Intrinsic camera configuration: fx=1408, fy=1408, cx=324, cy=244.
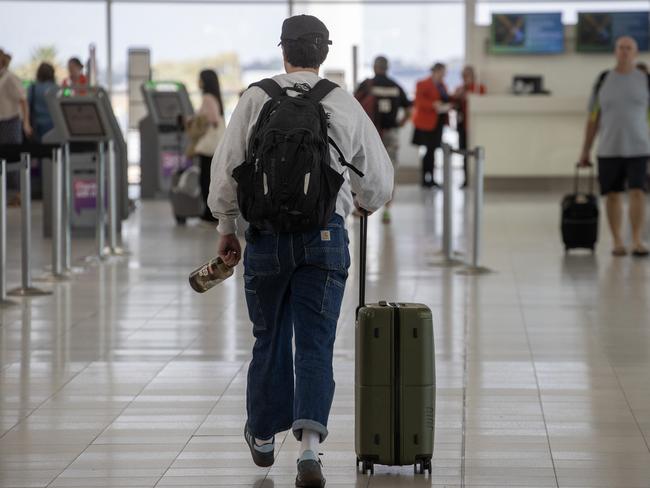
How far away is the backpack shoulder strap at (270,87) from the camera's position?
4.25 m

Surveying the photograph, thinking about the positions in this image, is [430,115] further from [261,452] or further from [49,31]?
[261,452]

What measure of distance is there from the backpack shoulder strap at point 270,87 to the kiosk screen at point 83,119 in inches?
327

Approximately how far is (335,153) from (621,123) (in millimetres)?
6719

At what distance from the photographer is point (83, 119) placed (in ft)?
41.0

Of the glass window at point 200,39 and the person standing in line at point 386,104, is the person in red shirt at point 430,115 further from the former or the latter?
the glass window at point 200,39

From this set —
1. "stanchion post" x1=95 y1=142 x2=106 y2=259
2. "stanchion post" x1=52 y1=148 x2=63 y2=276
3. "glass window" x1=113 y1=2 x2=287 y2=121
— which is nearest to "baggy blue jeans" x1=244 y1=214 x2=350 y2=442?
"stanchion post" x1=52 y1=148 x2=63 y2=276

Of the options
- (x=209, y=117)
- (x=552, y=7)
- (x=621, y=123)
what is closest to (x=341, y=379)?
(x=621, y=123)

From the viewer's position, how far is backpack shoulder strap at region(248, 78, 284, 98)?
13.9 ft

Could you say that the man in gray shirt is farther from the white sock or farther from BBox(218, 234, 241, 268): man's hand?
the white sock

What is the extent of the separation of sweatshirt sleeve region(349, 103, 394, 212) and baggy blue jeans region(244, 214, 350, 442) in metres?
0.12

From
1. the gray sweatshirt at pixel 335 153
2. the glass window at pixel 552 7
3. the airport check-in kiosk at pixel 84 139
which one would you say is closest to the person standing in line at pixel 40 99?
the airport check-in kiosk at pixel 84 139

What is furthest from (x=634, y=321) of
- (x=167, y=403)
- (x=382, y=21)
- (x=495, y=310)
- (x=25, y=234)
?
(x=382, y=21)

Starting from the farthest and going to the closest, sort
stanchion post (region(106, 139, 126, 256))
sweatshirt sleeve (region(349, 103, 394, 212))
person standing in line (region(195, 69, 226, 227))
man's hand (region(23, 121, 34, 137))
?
man's hand (region(23, 121, 34, 137)), person standing in line (region(195, 69, 226, 227)), stanchion post (region(106, 139, 126, 256)), sweatshirt sleeve (region(349, 103, 394, 212))

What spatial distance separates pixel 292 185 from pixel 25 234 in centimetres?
502
